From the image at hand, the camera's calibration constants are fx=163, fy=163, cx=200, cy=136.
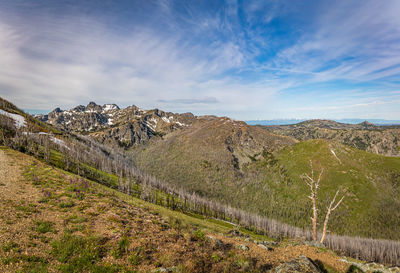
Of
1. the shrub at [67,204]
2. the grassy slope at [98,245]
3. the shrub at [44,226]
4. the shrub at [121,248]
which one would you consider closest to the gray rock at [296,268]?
the grassy slope at [98,245]

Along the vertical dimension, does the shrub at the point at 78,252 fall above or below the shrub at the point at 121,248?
above

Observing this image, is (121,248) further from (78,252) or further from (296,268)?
(296,268)

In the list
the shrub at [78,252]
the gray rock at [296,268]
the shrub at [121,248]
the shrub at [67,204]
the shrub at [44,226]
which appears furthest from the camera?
the shrub at [67,204]

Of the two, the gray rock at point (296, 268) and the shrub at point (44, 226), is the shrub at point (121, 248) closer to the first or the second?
the shrub at point (44, 226)

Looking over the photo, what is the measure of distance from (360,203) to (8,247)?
27678 centimetres

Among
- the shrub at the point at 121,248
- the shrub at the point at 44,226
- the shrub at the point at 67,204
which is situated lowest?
the shrub at the point at 67,204

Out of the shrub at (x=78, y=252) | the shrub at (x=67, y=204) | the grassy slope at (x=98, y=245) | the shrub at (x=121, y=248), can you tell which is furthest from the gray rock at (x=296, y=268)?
the shrub at (x=67, y=204)

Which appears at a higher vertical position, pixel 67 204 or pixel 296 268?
pixel 296 268

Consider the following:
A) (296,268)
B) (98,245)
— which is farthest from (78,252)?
(296,268)

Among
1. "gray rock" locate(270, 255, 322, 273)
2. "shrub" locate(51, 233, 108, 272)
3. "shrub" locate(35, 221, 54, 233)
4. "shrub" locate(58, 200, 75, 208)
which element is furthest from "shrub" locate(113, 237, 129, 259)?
"shrub" locate(58, 200, 75, 208)

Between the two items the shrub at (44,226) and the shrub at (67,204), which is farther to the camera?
the shrub at (67,204)

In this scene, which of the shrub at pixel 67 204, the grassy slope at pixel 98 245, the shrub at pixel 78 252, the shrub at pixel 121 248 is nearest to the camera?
the shrub at pixel 78 252

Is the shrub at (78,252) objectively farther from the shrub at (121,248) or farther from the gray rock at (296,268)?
the gray rock at (296,268)

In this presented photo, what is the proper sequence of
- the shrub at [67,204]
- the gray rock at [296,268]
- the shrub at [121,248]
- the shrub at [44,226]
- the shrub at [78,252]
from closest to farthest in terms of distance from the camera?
the shrub at [78,252], the gray rock at [296,268], the shrub at [121,248], the shrub at [44,226], the shrub at [67,204]
